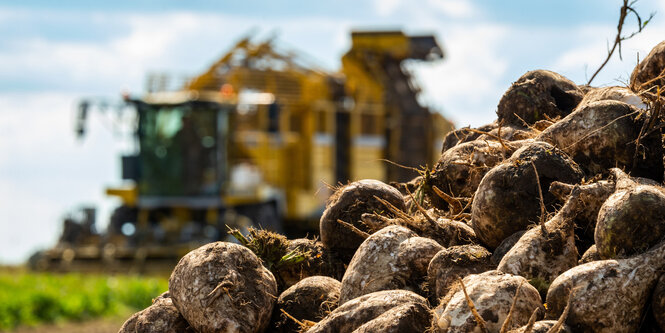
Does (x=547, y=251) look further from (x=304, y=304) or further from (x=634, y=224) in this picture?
(x=304, y=304)

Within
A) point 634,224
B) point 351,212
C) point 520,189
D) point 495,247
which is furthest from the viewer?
point 351,212

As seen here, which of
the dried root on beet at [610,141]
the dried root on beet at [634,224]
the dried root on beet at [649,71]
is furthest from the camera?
the dried root on beet at [649,71]

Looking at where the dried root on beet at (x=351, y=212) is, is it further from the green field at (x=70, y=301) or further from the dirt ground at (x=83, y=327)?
the green field at (x=70, y=301)

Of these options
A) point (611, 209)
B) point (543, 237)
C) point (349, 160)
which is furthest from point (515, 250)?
point (349, 160)

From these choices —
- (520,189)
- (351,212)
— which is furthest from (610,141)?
(351,212)

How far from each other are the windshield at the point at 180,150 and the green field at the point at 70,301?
3737mm

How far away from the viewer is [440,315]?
3.48 m

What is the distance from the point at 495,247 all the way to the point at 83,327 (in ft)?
30.9

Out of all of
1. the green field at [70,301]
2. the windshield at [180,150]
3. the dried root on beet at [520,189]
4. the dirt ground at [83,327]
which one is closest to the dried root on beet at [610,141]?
the dried root on beet at [520,189]

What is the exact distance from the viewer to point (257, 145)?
69.6ft

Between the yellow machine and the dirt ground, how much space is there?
3.52 m

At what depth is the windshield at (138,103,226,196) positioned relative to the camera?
17.6 metres

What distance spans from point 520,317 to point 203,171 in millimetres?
14959

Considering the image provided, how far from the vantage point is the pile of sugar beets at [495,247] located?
11.1 ft
